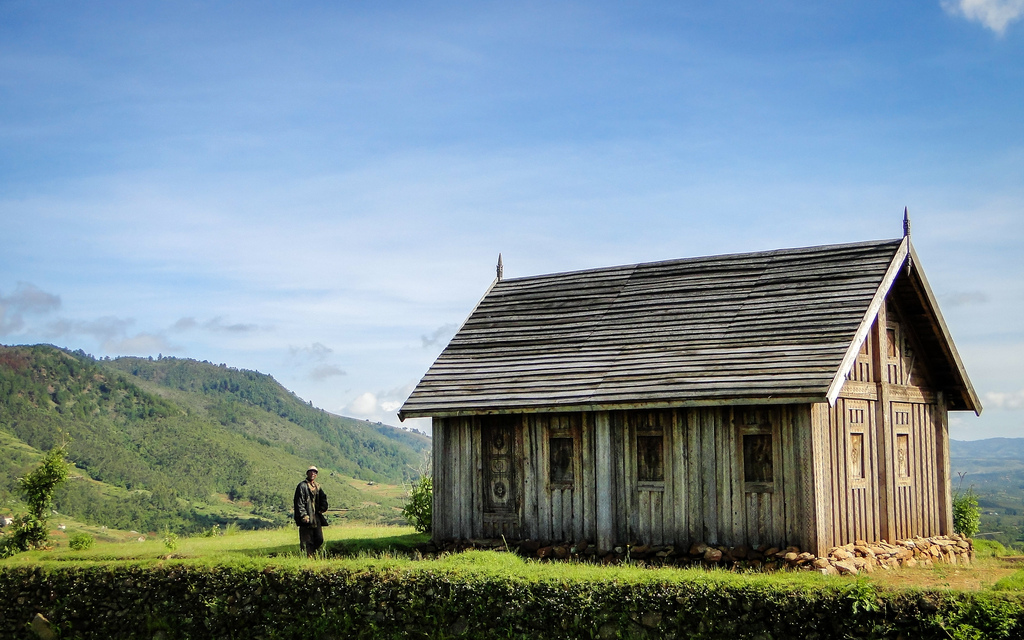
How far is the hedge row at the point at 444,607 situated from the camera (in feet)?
40.2

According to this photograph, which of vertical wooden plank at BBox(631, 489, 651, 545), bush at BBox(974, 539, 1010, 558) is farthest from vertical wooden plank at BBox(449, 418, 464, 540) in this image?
bush at BBox(974, 539, 1010, 558)

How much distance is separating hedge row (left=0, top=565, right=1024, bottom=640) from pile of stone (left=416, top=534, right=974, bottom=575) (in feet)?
8.26

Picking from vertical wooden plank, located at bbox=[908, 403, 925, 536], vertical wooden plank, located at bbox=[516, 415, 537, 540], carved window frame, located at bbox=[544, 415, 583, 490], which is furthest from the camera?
vertical wooden plank, located at bbox=[908, 403, 925, 536]

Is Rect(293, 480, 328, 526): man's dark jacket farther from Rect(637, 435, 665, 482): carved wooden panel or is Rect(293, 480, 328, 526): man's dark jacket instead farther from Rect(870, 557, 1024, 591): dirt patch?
Rect(870, 557, 1024, 591): dirt patch

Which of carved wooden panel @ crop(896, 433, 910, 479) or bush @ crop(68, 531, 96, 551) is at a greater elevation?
carved wooden panel @ crop(896, 433, 910, 479)

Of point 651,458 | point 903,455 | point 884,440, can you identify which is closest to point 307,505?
point 651,458

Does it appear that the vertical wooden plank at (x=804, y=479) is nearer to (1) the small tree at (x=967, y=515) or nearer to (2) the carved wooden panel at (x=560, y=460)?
(2) the carved wooden panel at (x=560, y=460)

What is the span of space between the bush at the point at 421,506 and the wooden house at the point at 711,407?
6044 millimetres

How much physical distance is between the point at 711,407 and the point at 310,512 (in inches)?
336

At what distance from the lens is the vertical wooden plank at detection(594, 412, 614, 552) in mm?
19781

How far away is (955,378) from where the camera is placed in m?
23.8

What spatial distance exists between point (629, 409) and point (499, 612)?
606cm

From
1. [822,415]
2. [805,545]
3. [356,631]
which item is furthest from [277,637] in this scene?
[822,415]

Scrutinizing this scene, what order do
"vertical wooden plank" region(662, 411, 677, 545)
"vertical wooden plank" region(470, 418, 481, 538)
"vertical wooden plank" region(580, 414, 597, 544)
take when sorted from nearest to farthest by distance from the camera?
1. "vertical wooden plank" region(662, 411, 677, 545)
2. "vertical wooden plank" region(580, 414, 597, 544)
3. "vertical wooden plank" region(470, 418, 481, 538)
